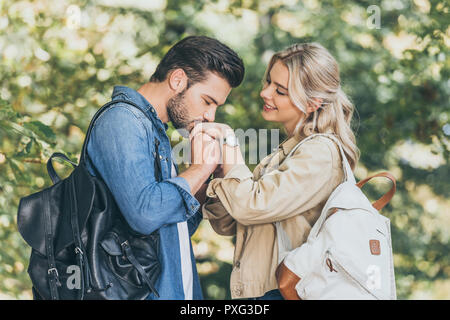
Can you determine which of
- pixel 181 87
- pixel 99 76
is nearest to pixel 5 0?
pixel 99 76

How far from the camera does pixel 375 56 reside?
4387 mm

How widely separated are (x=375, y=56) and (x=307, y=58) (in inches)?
111

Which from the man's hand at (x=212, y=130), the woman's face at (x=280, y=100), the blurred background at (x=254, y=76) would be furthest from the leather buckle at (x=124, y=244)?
the blurred background at (x=254, y=76)

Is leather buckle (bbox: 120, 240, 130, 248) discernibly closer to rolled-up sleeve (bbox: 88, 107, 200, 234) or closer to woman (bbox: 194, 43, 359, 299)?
rolled-up sleeve (bbox: 88, 107, 200, 234)

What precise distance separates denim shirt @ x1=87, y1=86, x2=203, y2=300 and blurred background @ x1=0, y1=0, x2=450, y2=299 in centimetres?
160

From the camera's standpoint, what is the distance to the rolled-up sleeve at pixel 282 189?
165 cm

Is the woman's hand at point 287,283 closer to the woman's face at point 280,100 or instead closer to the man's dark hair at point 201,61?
Result: the woman's face at point 280,100

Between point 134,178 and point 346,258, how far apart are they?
709 millimetres

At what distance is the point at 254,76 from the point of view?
437 centimetres

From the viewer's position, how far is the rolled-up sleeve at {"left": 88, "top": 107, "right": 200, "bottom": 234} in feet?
5.03

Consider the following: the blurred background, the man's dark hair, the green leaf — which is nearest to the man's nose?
the man's dark hair

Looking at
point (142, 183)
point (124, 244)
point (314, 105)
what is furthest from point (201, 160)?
point (314, 105)

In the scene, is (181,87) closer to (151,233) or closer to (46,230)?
(151,233)

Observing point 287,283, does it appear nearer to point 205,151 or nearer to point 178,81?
point 205,151
